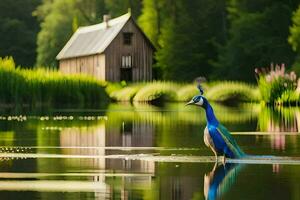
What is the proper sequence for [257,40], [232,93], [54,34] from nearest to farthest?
[232,93] → [257,40] → [54,34]

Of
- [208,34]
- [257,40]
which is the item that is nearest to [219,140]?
[257,40]

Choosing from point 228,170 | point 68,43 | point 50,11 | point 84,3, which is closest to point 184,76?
point 68,43

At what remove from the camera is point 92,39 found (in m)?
88.9

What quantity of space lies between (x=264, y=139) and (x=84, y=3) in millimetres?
83130

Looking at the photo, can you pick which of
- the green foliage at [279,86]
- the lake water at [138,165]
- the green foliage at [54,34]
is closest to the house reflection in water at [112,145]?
the lake water at [138,165]

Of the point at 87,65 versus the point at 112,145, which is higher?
the point at 87,65

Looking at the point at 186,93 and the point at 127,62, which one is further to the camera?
the point at 127,62

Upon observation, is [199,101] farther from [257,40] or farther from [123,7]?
[123,7]

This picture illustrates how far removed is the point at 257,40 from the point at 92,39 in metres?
20.9

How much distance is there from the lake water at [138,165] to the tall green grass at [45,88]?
73.1 feet

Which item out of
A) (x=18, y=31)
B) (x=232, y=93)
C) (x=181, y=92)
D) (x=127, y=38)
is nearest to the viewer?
(x=232, y=93)

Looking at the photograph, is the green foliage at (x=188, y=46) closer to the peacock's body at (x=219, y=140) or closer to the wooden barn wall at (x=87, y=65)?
the wooden barn wall at (x=87, y=65)

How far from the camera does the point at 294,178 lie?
1430 centimetres

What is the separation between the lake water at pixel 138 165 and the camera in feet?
41.9
